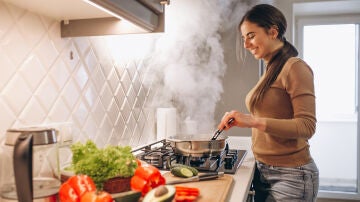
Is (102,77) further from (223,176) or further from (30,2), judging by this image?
(223,176)

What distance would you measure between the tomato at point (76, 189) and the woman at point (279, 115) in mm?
727

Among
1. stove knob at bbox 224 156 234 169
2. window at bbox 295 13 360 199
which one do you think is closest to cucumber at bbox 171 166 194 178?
stove knob at bbox 224 156 234 169

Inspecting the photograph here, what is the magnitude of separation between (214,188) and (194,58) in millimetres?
1636

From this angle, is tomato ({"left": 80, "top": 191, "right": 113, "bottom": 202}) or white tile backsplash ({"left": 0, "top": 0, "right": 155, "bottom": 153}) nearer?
tomato ({"left": 80, "top": 191, "right": 113, "bottom": 202})

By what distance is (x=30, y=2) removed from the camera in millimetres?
995

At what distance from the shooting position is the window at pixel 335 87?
337 centimetres

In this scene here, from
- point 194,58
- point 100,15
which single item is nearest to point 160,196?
point 100,15

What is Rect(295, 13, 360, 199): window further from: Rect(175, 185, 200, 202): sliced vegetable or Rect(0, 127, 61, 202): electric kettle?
Rect(0, 127, 61, 202): electric kettle

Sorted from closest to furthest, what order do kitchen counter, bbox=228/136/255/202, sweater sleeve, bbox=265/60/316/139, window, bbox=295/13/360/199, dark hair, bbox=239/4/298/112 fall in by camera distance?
kitchen counter, bbox=228/136/255/202 → sweater sleeve, bbox=265/60/316/139 → dark hair, bbox=239/4/298/112 → window, bbox=295/13/360/199

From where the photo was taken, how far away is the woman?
1340 mm

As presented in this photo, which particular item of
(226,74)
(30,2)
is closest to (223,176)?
(30,2)

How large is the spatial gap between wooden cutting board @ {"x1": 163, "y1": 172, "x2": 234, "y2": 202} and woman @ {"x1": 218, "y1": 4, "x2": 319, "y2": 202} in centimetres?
27

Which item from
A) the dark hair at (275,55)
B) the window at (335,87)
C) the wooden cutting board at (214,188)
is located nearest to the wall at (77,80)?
the wooden cutting board at (214,188)

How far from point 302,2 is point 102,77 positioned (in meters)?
2.08
